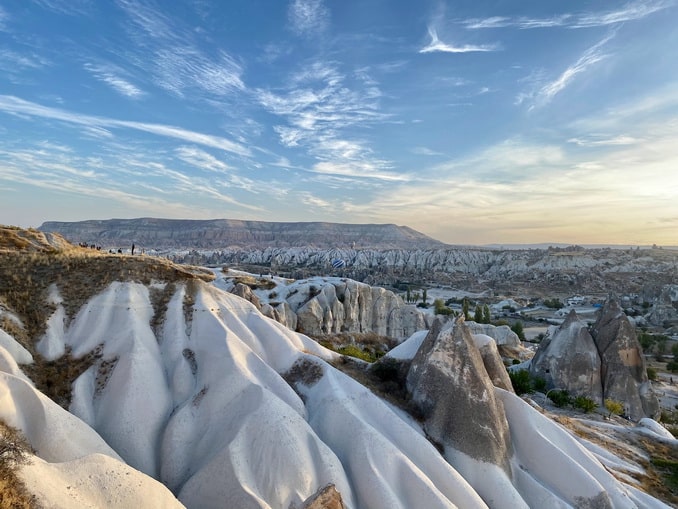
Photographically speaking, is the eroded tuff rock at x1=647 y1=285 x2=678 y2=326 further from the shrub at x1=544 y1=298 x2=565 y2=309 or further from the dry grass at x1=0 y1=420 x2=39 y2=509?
the dry grass at x1=0 y1=420 x2=39 y2=509

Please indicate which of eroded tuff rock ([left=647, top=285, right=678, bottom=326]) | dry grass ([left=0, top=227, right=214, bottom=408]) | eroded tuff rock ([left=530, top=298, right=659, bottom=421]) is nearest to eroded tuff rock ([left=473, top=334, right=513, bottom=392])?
eroded tuff rock ([left=530, top=298, right=659, bottom=421])

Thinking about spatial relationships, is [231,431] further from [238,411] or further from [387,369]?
[387,369]

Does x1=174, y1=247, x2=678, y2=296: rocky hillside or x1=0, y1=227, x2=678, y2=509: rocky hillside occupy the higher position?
x1=0, y1=227, x2=678, y2=509: rocky hillside

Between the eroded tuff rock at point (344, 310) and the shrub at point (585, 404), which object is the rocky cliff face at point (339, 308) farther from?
the shrub at point (585, 404)

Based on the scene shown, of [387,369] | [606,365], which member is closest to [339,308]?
[606,365]

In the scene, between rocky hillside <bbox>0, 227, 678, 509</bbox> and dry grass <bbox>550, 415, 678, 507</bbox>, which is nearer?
rocky hillside <bbox>0, 227, 678, 509</bbox>
